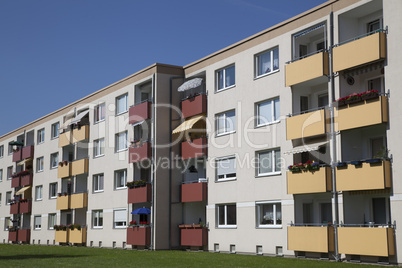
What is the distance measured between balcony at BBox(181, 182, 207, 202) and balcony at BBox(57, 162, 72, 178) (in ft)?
57.0

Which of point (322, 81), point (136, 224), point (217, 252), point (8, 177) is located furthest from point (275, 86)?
point (8, 177)

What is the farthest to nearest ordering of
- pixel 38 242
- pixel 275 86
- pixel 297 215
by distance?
pixel 38 242, pixel 275 86, pixel 297 215

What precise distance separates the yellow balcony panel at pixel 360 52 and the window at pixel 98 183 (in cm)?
2518

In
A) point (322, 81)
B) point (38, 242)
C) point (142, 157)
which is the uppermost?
point (322, 81)

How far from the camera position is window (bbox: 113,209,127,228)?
42688mm

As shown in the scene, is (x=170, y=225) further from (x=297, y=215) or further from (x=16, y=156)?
(x=16, y=156)

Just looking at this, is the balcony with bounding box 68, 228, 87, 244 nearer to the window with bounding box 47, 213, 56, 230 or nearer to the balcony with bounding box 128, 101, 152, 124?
the window with bounding box 47, 213, 56, 230

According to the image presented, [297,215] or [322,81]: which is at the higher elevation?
[322,81]

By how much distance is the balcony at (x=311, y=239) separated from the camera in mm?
26562

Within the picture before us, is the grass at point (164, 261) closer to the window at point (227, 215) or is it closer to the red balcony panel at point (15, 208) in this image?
the window at point (227, 215)

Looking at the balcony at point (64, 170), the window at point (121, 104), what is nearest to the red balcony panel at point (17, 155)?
the balcony at point (64, 170)

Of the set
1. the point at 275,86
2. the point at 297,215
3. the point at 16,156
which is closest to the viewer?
the point at 297,215

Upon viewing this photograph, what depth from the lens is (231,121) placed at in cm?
3494

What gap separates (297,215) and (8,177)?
49.3 metres
